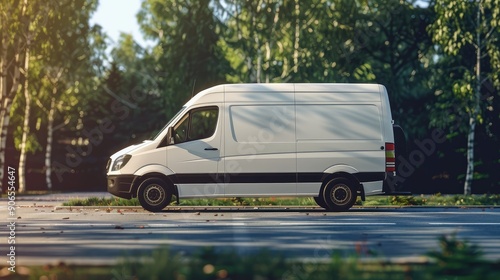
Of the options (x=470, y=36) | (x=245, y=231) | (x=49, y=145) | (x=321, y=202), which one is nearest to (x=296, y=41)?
(x=470, y=36)

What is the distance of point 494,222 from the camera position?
16000 millimetres

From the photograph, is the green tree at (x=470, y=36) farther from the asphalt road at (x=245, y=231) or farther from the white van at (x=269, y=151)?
the white van at (x=269, y=151)

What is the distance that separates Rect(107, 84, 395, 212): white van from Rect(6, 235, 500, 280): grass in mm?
10066

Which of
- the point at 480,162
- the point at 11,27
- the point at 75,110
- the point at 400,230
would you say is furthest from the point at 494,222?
the point at 75,110

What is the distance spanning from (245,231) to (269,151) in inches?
187

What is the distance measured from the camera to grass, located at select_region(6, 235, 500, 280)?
7.33m

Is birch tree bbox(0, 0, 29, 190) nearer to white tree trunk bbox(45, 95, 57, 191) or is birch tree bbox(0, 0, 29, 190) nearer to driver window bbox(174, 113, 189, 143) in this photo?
white tree trunk bbox(45, 95, 57, 191)

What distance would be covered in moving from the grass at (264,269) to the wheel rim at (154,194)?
33.3 ft

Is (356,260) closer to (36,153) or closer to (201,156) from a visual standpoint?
(201,156)

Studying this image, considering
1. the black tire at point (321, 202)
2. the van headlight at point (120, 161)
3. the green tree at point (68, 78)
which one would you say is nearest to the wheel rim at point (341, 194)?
the black tire at point (321, 202)

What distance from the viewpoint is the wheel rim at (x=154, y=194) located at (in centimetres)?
1844

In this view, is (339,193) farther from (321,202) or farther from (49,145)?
(49,145)

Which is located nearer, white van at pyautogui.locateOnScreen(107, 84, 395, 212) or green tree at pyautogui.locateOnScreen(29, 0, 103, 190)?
white van at pyautogui.locateOnScreen(107, 84, 395, 212)

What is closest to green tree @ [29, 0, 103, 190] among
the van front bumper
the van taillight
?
the van front bumper
